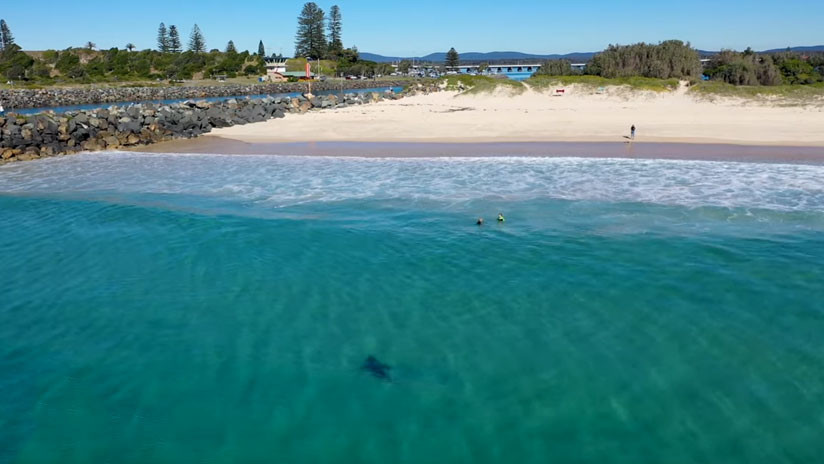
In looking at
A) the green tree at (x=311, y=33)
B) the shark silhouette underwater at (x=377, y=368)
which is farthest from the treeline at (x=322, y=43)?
the shark silhouette underwater at (x=377, y=368)

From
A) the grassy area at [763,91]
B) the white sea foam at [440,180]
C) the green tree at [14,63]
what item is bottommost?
the white sea foam at [440,180]

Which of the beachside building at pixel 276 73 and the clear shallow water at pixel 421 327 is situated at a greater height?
the beachside building at pixel 276 73

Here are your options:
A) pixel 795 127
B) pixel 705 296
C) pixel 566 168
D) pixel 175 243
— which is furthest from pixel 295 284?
pixel 795 127

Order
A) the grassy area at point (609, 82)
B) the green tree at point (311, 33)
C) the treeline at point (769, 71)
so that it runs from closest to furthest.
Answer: the grassy area at point (609, 82)
the treeline at point (769, 71)
the green tree at point (311, 33)

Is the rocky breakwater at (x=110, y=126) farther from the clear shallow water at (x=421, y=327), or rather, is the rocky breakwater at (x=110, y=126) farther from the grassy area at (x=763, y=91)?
the grassy area at (x=763, y=91)

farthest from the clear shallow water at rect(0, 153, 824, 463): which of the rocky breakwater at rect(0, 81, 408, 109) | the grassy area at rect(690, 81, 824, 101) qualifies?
the rocky breakwater at rect(0, 81, 408, 109)

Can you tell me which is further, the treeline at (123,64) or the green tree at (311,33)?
the green tree at (311,33)

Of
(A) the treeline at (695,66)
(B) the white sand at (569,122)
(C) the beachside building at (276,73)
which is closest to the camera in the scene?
(B) the white sand at (569,122)
